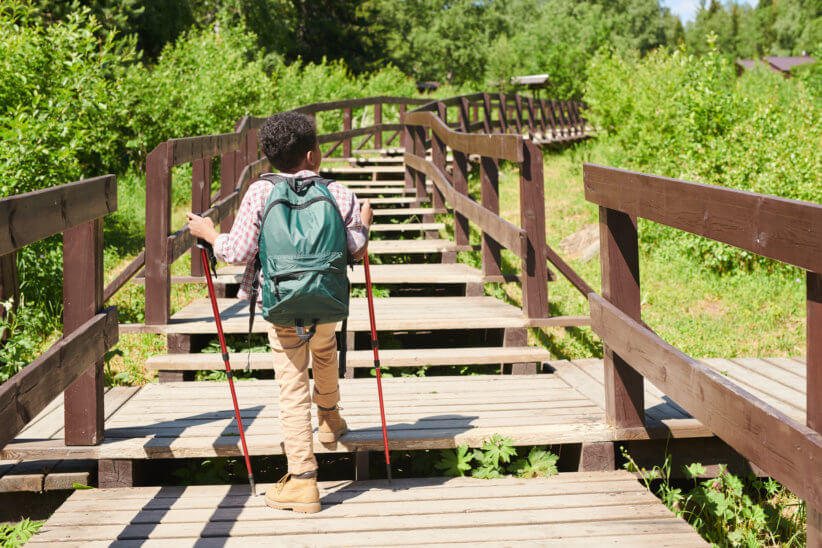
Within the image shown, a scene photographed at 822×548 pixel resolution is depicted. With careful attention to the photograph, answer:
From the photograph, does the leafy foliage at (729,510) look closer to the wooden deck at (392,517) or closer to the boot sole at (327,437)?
the wooden deck at (392,517)

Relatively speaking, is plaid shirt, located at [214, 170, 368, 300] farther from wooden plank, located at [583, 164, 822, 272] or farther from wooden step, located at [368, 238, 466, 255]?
wooden step, located at [368, 238, 466, 255]

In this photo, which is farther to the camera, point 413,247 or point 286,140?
point 413,247

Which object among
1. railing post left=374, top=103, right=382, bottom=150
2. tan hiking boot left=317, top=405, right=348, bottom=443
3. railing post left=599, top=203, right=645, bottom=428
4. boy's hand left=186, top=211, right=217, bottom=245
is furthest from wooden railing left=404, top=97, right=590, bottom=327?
railing post left=374, top=103, right=382, bottom=150

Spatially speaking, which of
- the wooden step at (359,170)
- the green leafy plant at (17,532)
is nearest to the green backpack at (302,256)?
the green leafy plant at (17,532)

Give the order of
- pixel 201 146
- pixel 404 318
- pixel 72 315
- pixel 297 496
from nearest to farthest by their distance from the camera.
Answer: pixel 297 496, pixel 72 315, pixel 404 318, pixel 201 146

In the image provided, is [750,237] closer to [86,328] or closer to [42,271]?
[86,328]

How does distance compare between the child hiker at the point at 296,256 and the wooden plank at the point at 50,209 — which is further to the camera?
the child hiker at the point at 296,256

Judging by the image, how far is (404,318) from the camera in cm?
573

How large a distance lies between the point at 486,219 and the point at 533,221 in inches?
35.3

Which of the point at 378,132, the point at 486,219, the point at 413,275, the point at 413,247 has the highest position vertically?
the point at 378,132

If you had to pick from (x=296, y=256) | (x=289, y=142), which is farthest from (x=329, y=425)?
(x=289, y=142)

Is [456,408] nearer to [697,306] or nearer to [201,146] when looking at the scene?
[201,146]

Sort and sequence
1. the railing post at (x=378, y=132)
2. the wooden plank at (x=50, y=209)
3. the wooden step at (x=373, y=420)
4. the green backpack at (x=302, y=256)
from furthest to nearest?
the railing post at (x=378, y=132) < the wooden step at (x=373, y=420) < the green backpack at (x=302, y=256) < the wooden plank at (x=50, y=209)

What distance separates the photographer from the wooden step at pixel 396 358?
5027mm
